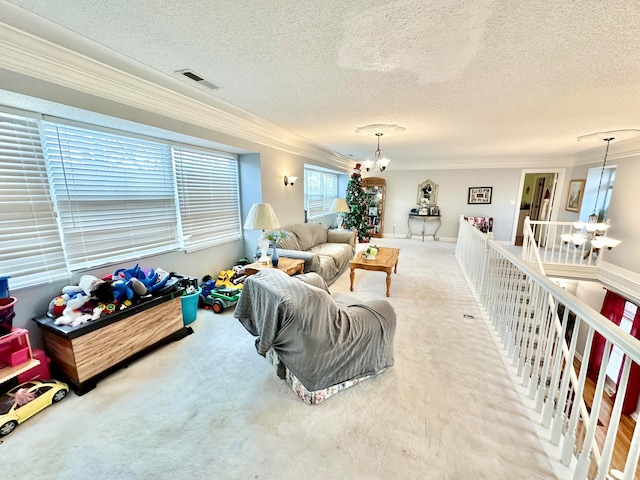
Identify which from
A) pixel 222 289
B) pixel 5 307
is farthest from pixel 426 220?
pixel 5 307

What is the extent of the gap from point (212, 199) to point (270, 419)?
9.76ft

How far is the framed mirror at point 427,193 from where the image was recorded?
7762 mm

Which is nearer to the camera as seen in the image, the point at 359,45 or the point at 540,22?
the point at 540,22

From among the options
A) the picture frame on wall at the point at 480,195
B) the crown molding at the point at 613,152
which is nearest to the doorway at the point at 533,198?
the picture frame on wall at the point at 480,195

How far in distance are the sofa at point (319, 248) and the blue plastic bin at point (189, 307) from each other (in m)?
1.28

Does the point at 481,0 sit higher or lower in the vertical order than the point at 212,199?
higher

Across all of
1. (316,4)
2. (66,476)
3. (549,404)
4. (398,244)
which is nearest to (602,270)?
(398,244)

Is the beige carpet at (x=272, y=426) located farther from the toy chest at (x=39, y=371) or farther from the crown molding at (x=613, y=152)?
the crown molding at (x=613, y=152)

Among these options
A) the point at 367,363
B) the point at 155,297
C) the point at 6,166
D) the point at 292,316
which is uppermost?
the point at 6,166

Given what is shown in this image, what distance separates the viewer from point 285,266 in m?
3.30

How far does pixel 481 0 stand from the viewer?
1.24m

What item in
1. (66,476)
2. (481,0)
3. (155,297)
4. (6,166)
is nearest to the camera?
(481,0)

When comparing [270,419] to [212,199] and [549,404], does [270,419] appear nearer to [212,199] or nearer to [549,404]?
[549,404]

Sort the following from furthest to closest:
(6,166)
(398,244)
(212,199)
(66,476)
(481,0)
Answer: (398,244), (212,199), (6,166), (66,476), (481,0)
